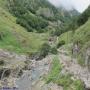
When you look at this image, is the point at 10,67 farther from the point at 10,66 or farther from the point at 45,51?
the point at 45,51

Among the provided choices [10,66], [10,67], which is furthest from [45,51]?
[10,67]

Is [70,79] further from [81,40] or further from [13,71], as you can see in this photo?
[13,71]

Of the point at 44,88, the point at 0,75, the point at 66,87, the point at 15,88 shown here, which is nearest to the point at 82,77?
the point at 66,87

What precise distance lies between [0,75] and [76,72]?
224 feet

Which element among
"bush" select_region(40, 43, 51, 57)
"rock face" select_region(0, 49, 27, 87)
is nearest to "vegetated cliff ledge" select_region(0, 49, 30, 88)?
"rock face" select_region(0, 49, 27, 87)

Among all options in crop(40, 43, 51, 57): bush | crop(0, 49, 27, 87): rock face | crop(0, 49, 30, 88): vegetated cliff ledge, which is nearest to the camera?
crop(0, 49, 30, 88): vegetated cliff ledge

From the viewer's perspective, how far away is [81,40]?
86.3 meters

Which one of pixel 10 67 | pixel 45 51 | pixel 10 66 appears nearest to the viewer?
pixel 10 67

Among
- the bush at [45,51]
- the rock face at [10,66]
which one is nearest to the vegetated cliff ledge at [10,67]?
the rock face at [10,66]

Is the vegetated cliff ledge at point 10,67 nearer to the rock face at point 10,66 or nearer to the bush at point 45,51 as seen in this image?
the rock face at point 10,66

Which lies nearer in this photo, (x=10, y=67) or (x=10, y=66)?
(x=10, y=67)

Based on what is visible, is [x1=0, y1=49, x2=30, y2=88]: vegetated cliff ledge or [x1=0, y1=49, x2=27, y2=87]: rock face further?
[x1=0, y1=49, x2=27, y2=87]: rock face

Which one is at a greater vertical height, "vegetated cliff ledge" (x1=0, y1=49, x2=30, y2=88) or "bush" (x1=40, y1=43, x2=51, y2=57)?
"bush" (x1=40, y1=43, x2=51, y2=57)

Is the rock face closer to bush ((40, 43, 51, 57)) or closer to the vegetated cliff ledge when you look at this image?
the vegetated cliff ledge
